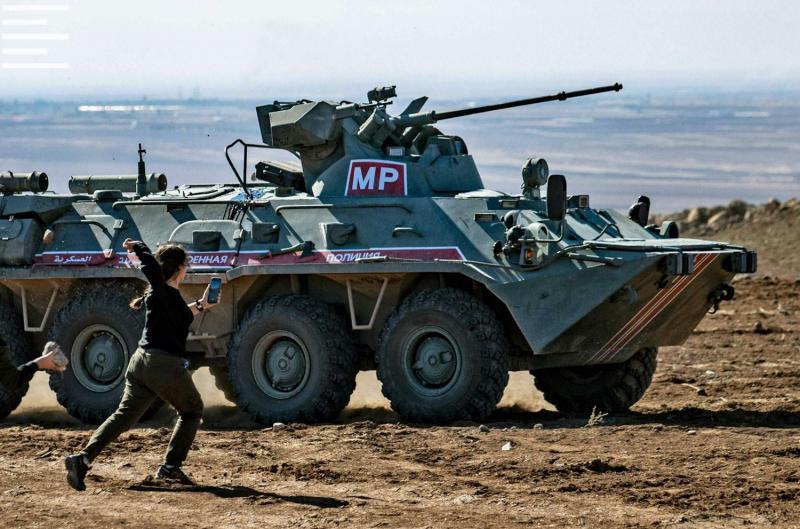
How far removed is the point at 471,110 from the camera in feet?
55.3

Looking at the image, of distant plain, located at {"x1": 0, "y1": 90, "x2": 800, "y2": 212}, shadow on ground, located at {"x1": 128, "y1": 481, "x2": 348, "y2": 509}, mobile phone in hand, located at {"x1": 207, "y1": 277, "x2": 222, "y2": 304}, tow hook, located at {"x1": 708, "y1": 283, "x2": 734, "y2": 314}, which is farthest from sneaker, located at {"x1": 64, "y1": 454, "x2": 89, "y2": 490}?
distant plain, located at {"x1": 0, "y1": 90, "x2": 800, "y2": 212}

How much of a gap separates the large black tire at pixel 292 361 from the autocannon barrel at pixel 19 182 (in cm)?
275

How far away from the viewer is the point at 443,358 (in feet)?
49.2

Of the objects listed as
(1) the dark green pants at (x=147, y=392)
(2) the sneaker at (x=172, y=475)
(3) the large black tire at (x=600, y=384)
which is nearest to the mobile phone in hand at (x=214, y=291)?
(1) the dark green pants at (x=147, y=392)

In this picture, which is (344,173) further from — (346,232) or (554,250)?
(554,250)

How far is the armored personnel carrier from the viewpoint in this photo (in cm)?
1463

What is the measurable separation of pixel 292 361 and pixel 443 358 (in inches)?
54.8

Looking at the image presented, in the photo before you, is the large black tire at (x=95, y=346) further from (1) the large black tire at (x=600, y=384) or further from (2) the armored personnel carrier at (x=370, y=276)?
(1) the large black tire at (x=600, y=384)

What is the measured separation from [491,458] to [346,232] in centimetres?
304

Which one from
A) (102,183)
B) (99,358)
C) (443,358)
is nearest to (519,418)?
(443,358)

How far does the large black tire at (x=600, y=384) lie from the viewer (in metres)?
16.1

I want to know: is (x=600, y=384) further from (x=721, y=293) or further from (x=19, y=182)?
(x=19, y=182)

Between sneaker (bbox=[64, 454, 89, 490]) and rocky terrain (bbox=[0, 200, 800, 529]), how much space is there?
4.3 inches

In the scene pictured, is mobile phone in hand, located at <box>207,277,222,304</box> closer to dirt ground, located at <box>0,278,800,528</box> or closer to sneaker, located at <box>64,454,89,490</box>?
dirt ground, located at <box>0,278,800,528</box>
